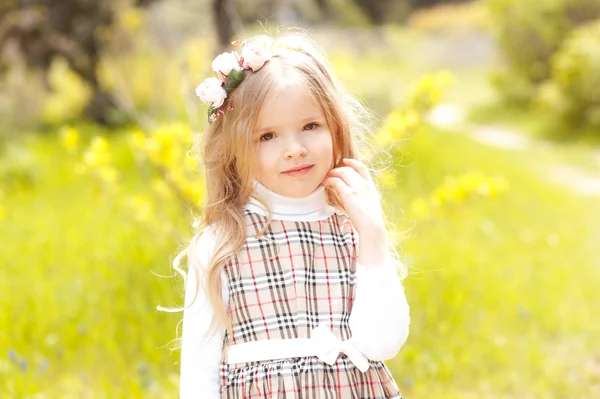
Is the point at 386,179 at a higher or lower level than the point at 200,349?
higher

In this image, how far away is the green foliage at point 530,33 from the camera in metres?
9.73

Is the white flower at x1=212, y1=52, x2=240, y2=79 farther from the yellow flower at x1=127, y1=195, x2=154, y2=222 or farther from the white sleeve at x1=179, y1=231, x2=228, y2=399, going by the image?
the yellow flower at x1=127, y1=195, x2=154, y2=222

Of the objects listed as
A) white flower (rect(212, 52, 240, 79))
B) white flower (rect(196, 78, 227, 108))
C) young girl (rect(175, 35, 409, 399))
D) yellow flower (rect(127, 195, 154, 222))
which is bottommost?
young girl (rect(175, 35, 409, 399))

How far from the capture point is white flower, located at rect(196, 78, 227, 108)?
1.44m

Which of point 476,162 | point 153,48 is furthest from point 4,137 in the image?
point 476,162

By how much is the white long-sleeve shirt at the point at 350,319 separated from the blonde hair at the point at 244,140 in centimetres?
2

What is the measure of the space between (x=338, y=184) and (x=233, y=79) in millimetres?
271

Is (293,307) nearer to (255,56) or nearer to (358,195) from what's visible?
(358,195)

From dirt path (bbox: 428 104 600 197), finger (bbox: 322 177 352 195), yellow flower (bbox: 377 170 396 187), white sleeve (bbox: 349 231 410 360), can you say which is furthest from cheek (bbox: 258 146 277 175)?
dirt path (bbox: 428 104 600 197)

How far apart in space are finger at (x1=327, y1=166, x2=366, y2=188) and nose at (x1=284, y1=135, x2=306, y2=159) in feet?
0.32

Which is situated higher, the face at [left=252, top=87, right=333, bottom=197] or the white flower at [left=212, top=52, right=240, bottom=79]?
the white flower at [left=212, top=52, right=240, bottom=79]

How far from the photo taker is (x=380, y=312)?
1.33 meters

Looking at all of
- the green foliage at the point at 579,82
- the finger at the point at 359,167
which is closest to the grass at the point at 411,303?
the finger at the point at 359,167

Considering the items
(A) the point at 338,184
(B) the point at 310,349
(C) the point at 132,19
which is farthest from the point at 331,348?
(C) the point at 132,19
